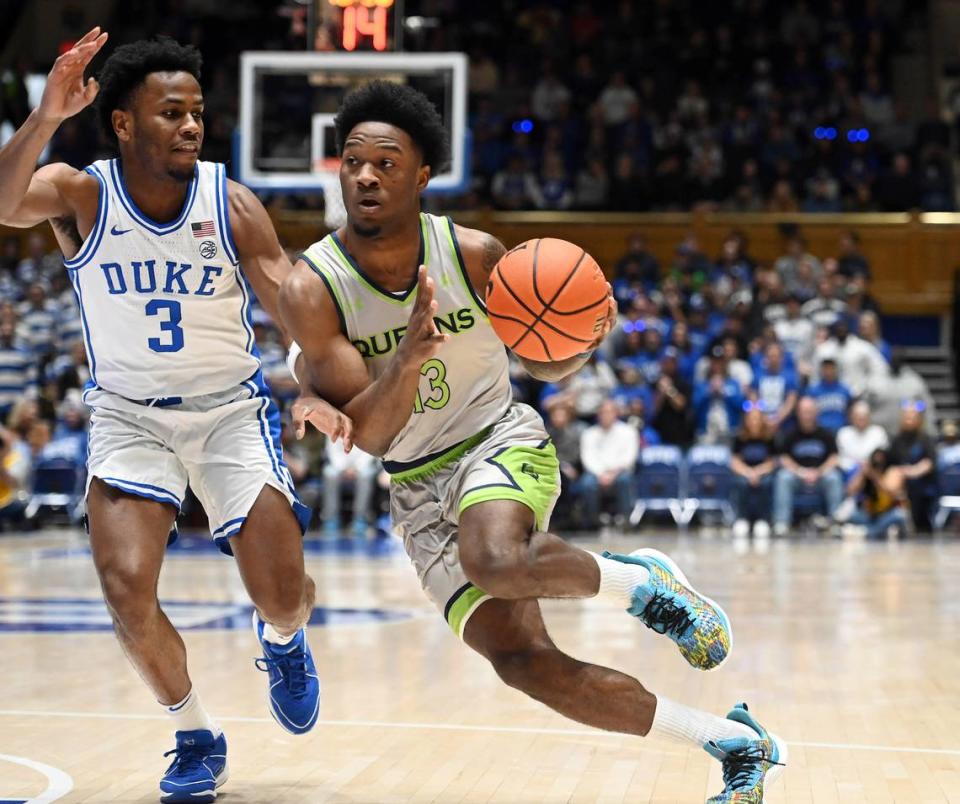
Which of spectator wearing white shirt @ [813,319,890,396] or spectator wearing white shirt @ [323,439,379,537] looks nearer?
spectator wearing white shirt @ [323,439,379,537]

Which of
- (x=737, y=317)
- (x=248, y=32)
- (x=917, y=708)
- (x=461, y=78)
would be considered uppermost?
(x=248, y=32)

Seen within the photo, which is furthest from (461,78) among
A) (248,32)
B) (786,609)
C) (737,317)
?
(248,32)

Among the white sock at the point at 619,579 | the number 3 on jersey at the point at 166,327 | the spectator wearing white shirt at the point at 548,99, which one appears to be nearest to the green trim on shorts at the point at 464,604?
the white sock at the point at 619,579

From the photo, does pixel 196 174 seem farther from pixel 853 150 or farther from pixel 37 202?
pixel 853 150

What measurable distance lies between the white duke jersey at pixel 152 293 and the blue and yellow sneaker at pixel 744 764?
6.96 feet

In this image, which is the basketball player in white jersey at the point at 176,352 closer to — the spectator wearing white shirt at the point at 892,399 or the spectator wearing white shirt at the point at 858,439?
the spectator wearing white shirt at the point at 858,439

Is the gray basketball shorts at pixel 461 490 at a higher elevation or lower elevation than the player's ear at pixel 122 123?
lower

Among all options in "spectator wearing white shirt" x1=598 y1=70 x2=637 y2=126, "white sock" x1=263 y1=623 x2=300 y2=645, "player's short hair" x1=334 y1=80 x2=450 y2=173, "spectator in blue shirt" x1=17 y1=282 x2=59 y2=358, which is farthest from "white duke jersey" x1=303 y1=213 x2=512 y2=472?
"spectator wearing white shirt" x1=598 y1=70 x2=637 y2=126

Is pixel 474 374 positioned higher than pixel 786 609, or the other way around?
pixel 474 374

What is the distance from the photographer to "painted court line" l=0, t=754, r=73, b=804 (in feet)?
15.2

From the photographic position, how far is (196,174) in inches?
202

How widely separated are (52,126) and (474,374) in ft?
5.17

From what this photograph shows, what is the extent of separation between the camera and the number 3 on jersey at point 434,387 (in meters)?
4.70

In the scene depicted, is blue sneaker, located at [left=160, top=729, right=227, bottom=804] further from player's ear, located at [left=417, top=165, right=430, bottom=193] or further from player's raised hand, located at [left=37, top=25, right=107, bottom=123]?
player's raised hand, located at [left=37, top=25, right=107, bottom=123]
